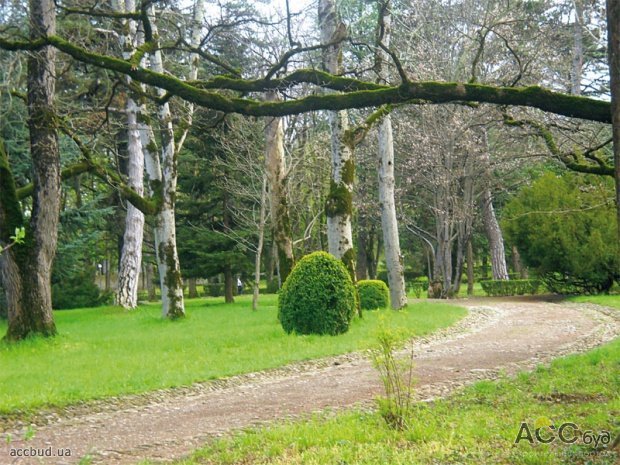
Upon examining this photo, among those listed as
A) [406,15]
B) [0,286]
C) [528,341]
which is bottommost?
[528,341]

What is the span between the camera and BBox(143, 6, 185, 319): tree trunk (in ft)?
56.2

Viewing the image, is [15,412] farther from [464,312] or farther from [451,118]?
[451,118]

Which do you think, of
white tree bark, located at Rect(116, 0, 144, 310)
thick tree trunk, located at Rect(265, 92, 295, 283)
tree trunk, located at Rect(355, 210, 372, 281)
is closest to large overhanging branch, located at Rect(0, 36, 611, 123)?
thick tree trunk, located at Rect(265, 92, 295, 283)

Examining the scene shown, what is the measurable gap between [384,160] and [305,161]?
8.89m

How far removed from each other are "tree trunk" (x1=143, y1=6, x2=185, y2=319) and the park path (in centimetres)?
767

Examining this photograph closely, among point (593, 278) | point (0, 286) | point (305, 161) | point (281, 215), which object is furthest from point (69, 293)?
point (593, 278)

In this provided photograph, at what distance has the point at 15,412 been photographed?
273 inches

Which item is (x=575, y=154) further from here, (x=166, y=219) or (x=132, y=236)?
(x=132, y=236)

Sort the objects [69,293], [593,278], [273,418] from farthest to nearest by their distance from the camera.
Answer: [69,293] → [593,278] → [273,418]

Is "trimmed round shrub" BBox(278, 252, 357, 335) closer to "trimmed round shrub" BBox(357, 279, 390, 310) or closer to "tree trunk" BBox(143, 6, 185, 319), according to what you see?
"tree trunk" BBox(143, 6, 185, 319)

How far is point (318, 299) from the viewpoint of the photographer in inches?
504

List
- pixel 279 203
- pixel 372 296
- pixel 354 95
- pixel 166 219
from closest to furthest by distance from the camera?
pixel 354 95 < pixel 166 219 < pixel 279 203 < pixel 372 296

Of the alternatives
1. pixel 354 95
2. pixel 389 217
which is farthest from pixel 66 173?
pixel 354 95

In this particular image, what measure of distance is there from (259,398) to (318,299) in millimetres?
5324
